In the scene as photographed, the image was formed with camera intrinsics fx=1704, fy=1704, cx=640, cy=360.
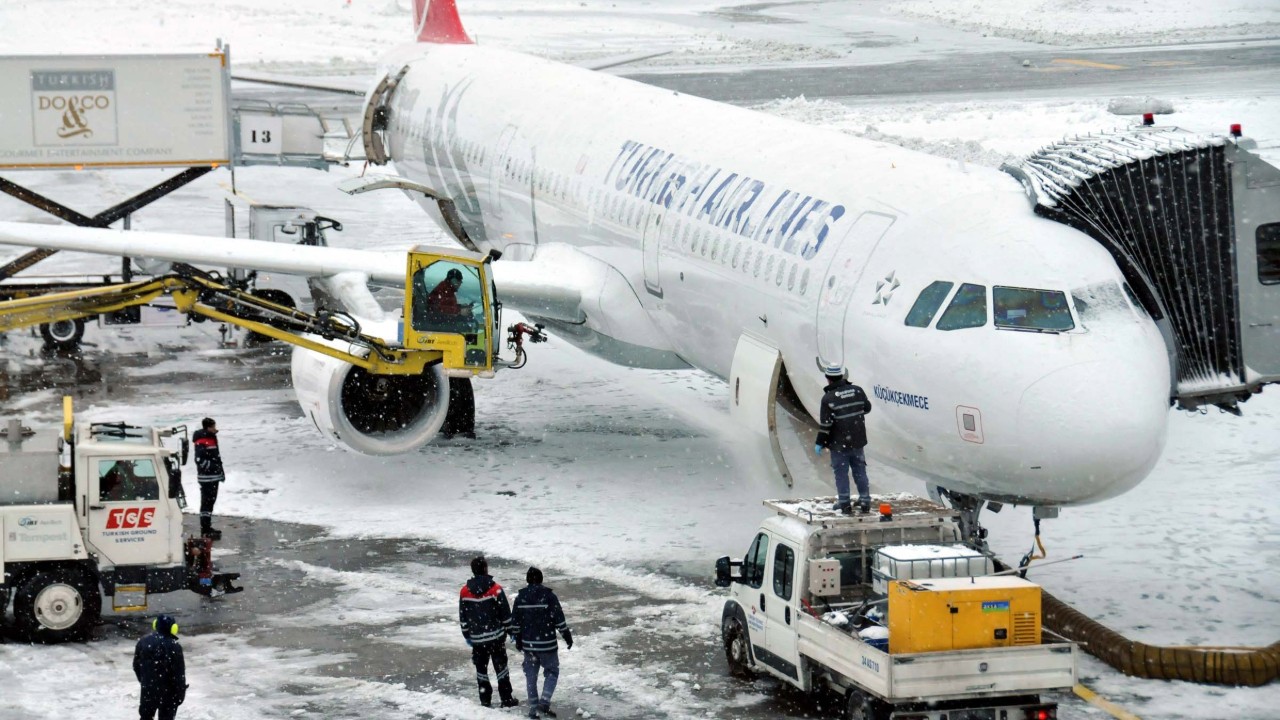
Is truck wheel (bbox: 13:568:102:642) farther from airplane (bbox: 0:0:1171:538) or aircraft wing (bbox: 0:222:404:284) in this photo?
aircraft wing (bbox: 0:222:404:284)

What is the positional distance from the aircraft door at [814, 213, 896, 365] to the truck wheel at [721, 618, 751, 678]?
2.49 metres

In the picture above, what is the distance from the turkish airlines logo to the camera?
14430mm

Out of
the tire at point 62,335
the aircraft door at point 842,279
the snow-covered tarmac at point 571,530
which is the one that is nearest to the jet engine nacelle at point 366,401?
the snow-covered tarmac at point 571,530

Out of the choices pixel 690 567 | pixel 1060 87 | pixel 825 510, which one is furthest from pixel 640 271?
pixel 1060 87

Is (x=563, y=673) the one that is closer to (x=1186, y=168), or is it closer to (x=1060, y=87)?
(x=1186, y=168)

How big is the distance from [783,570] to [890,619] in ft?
5.01

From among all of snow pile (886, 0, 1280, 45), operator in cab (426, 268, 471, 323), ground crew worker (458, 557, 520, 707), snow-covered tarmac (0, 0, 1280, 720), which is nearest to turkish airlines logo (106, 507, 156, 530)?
snow-covered tarmac (0, 0, 1280, 720)

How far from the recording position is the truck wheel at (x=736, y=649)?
13.1 meters

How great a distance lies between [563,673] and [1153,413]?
488 cm

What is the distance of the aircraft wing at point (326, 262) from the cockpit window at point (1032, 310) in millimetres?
7264

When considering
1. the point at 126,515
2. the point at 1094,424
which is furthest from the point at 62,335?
the point at 1094,424

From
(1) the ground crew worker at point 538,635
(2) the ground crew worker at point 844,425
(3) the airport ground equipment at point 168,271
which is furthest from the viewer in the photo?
(3) the airport ground equipment at point 168,271

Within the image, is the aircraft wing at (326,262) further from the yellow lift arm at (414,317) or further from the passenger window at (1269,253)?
the passenger window at (1269,253)

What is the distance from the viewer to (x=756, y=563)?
13.2 m
